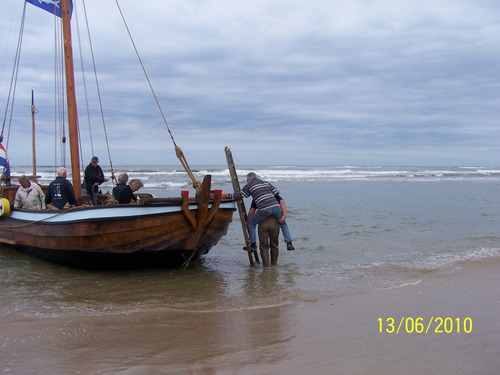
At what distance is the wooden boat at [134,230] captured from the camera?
7.14 m

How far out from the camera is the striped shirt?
7965mm

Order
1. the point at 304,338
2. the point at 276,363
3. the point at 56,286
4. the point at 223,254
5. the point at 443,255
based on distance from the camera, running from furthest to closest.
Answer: the point at 223,254, the point at 443,255, the point at 56,286, the point at 304,338, the point at 276,363

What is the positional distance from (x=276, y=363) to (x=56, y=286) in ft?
13.8

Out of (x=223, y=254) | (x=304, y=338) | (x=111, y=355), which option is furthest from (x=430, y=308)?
(x=223, y=254)

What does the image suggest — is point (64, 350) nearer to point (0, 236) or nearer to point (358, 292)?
point (358, 292)

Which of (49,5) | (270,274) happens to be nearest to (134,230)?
(270,274)

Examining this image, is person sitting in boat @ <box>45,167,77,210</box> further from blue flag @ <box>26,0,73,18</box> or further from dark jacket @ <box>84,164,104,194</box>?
blue flag @ <box>26,0,73,18</box>

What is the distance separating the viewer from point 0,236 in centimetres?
959

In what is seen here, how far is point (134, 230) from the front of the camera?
7.19m

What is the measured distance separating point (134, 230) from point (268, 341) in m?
3.25

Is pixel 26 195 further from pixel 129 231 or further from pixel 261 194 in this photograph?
pixel 261 194

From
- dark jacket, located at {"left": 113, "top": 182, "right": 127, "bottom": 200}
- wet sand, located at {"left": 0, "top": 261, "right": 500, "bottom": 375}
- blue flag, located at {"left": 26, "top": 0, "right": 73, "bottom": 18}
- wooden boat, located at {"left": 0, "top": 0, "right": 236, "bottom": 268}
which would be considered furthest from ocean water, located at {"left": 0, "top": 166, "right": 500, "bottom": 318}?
blue flag, located at {"left": 26, "top": 0, "right": 73, "bottom": 18}

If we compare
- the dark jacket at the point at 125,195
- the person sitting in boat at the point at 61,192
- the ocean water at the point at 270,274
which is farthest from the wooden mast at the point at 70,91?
the ocean water at the point at 270,274

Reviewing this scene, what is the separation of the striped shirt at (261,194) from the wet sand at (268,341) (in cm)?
227
